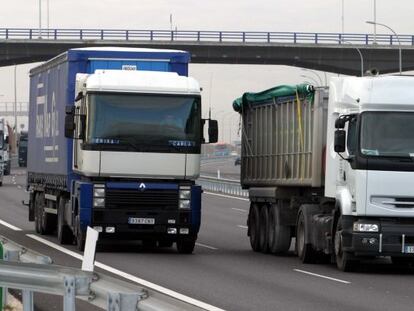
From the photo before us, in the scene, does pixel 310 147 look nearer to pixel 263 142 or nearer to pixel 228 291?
pixel 263 142

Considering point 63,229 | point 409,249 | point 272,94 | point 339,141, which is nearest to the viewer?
point 409,249

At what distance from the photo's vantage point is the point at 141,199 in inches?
897

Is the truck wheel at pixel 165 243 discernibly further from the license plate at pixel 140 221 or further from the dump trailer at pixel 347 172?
the dump trailer at pixel 347 172

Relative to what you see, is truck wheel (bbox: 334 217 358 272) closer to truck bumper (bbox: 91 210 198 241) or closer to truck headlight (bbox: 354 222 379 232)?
truck headlight (bbox: 354 222 379 232)

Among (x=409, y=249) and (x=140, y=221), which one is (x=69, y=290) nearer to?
(x=409, y=249)

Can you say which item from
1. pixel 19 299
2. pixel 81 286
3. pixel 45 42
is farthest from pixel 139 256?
pixel 45 42

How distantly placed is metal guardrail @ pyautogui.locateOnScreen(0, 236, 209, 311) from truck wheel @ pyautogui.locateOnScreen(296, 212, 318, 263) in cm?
1146

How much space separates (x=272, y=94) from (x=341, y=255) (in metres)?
5.45

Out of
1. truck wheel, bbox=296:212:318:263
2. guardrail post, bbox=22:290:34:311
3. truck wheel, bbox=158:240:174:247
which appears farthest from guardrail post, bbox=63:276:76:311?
truck wheel, bbox=158:240:174:247

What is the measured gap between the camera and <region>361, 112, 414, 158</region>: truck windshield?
19.2 metres

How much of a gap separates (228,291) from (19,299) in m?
3.03

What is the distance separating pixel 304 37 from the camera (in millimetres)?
92062

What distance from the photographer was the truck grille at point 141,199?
22719mm

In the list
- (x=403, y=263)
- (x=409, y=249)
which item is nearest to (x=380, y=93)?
(x=409, y=249)
